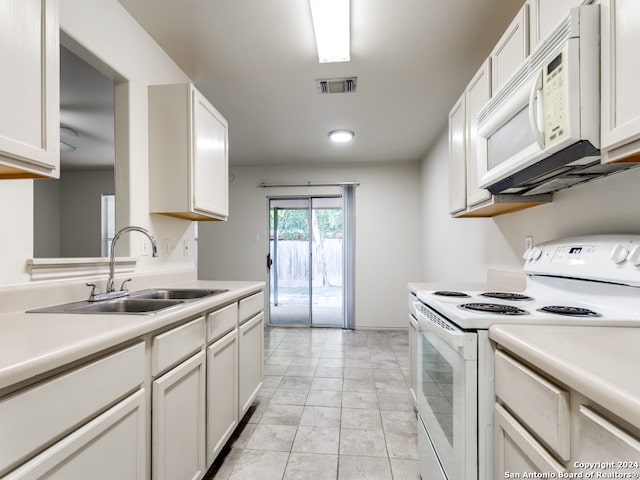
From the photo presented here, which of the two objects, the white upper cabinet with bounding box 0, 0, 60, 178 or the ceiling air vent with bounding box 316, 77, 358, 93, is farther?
the ceiling air vent with bounding box 316, 77, 358, 93

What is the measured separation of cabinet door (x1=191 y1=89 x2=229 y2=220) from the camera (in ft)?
6.58

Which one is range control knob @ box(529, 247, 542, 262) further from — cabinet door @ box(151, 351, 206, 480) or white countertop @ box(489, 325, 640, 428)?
cabinet door @ box(151, 351, 206, 480)

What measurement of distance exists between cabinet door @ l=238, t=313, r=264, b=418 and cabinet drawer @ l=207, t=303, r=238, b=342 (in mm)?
163

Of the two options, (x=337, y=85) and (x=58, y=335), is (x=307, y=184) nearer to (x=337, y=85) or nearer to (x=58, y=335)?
(x=337, y=85)

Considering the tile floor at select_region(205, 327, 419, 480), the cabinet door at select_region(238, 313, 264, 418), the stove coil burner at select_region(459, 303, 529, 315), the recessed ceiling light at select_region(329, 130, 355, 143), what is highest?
the recessed ceiling light at select_region(329, 130, 355, 143)

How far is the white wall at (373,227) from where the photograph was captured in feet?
15.2

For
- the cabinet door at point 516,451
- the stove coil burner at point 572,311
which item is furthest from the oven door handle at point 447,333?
the stove coil burner at point 572,311

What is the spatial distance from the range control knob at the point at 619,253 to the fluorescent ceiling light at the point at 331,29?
163cm

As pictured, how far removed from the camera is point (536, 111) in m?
1.08

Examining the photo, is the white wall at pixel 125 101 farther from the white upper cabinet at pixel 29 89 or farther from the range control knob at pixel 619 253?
the range control knob at pixel 619 253

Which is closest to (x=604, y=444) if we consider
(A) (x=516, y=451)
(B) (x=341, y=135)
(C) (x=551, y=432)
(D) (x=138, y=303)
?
(C) (x=551, y=432)

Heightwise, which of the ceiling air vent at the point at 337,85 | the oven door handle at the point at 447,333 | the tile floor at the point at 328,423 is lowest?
the tile floor at the point at 328,423

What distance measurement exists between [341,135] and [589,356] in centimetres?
321

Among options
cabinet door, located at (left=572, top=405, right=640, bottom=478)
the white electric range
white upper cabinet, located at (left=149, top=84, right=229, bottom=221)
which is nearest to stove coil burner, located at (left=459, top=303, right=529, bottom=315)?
the white electric range
